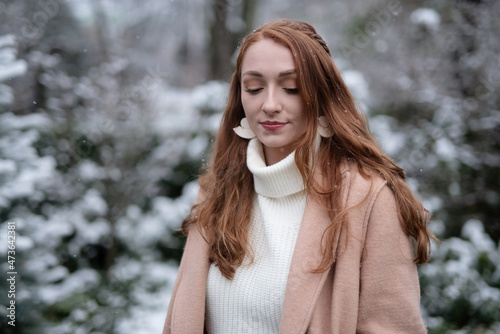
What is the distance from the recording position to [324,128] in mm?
1744

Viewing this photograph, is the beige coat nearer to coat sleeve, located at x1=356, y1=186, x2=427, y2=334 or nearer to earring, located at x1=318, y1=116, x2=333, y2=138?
coat sleeve, located at x1=356, y1=186, x2=427, y2=334

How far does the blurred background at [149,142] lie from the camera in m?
3.34

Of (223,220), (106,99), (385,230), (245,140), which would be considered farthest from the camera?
(106,99)

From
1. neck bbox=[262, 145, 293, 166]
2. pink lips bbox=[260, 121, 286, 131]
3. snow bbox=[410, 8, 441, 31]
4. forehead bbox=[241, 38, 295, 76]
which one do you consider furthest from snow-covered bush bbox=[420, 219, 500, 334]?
forehead bbox=[241, 38, 295, 76]

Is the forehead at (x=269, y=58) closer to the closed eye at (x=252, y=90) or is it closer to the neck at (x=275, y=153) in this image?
the closed eye at (x=252, y=90)

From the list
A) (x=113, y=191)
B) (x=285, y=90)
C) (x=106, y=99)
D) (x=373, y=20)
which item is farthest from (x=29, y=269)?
(x=373, y=20)

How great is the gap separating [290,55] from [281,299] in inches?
36.4

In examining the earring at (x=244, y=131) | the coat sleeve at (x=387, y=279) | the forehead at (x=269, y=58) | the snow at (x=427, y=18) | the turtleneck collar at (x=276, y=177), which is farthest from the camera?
the snow at (x=427, y=18)

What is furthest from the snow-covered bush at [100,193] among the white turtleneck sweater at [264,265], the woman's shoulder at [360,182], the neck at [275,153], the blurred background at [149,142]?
the woman's shoulder at [360,182]

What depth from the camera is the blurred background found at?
11.0 feet

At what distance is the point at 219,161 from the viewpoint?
84.1 inches

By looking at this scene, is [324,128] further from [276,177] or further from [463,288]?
[463,288]

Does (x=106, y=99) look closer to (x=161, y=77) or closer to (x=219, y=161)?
(x=161, y=77)

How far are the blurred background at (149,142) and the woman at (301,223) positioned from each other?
1872 mm
